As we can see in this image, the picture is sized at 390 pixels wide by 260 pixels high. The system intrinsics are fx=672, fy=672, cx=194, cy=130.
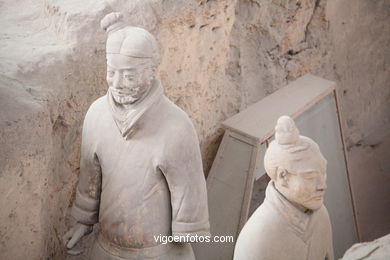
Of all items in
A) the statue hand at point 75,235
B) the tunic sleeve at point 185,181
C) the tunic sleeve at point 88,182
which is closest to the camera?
the tunic sleeve at point 185,181

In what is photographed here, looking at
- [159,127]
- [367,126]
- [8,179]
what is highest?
[159,127]

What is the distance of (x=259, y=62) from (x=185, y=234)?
2853 millimetres

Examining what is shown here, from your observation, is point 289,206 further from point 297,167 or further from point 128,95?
point 128,95

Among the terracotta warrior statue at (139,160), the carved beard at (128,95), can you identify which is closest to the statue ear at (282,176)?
the terracotta warrior statue at (139,160)

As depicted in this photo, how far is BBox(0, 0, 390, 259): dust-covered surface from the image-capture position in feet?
11.6

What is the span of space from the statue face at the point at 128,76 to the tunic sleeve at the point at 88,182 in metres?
0.30

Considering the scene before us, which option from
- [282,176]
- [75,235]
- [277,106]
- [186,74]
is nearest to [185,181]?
[282,176]

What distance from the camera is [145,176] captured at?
3234 millimetres

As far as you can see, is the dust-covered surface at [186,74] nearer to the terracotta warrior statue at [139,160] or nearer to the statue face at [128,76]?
the terracotta warrior statue at [139,160]

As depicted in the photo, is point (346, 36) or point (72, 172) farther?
point (346, 36)

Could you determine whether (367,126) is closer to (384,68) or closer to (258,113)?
(384,68)

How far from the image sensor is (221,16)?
5.14 metres

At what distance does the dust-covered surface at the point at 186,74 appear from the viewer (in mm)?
3521

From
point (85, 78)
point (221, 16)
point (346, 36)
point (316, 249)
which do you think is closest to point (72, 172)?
point (85, 78)
